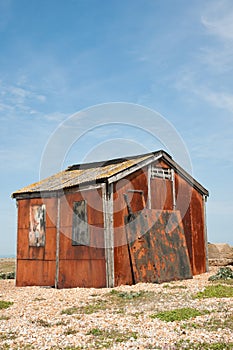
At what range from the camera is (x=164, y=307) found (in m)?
12.2

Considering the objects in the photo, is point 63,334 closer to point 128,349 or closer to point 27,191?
point 128,349

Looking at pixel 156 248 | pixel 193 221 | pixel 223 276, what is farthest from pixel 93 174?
pixel 223 276

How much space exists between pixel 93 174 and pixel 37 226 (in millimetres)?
4018

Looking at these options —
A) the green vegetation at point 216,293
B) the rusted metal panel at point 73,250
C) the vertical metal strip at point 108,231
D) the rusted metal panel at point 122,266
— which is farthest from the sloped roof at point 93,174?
the green vegetation at point 216,293

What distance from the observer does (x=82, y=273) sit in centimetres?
1894

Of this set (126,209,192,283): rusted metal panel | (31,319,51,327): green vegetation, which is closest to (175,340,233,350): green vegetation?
(31,319,51,327): green vegetation

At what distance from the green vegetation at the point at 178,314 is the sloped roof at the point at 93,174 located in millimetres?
8151

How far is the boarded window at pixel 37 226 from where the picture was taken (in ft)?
69.6

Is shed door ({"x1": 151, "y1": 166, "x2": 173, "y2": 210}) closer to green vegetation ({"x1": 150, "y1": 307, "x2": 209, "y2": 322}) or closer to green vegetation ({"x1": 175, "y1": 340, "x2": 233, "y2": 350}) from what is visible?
green vegetation ({"x1": 150, "y1": 307, "x2": 209, "y2": 322})

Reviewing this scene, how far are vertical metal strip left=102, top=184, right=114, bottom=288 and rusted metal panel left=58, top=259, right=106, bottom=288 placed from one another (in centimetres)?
28

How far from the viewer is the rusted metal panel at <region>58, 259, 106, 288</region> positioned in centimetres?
1822

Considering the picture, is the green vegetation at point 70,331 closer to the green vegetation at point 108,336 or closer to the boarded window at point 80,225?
the green vegetation at point 108,336

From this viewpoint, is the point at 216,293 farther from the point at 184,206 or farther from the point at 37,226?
the point at 37,226

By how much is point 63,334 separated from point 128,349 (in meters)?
1.98
